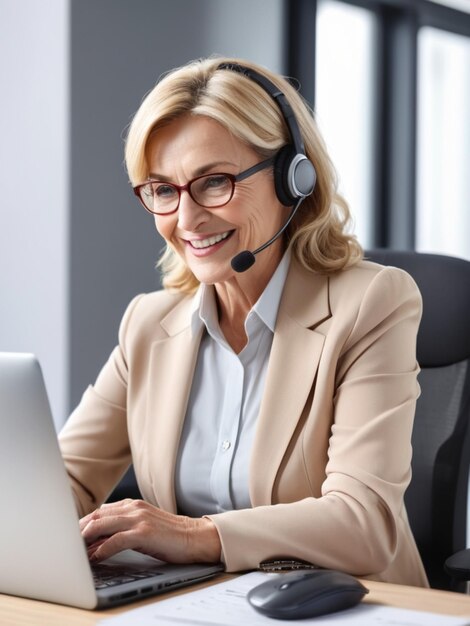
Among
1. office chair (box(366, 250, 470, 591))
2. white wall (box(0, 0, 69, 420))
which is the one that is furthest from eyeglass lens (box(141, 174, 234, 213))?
white wall (box(0, 0, 69, 420))

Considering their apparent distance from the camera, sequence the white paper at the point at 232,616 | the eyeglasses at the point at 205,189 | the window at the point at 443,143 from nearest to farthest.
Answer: the white paper at the point at 232,616 < the eyeglasses at the point at 205,189 < the window at the point at 443,143

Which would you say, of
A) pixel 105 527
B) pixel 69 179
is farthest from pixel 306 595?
pixel 69 179

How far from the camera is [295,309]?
147 centimetres

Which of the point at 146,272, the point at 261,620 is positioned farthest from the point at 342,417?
the point at 146,272

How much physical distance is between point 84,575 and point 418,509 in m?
0.84

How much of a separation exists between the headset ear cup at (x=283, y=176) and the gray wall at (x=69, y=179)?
133cm

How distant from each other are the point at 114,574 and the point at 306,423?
0.42 meters

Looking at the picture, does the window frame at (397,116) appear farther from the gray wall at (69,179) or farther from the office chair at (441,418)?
the office chair at (441,418)

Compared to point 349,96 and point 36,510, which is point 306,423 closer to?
point 36,510

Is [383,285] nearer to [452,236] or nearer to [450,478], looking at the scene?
[450,478]

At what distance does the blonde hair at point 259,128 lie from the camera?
1.44 m

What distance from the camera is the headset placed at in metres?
1.45

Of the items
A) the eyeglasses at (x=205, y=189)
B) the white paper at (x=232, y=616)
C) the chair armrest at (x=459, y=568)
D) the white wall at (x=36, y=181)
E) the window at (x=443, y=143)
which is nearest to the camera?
the white paper at (x=232, y=616)

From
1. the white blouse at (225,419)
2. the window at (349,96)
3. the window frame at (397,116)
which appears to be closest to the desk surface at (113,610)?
the white blouse at (225,419)
